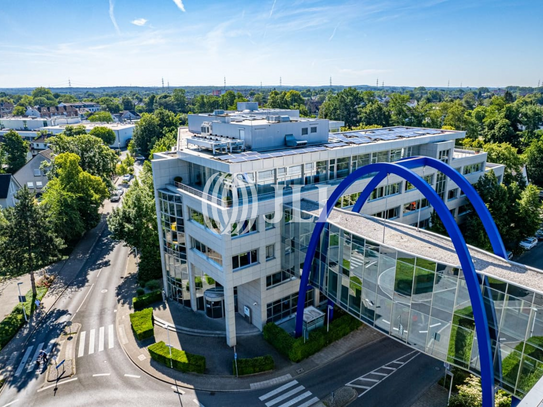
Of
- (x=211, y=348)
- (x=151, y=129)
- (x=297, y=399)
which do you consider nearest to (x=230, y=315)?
(x=211, y=348)

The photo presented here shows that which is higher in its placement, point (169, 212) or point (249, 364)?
point (169, 212)

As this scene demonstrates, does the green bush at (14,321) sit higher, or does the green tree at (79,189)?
the green tree at (79,189)

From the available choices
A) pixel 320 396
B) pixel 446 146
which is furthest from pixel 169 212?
pixel 446 146

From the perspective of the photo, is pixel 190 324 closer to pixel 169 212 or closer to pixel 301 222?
pixel 169 212

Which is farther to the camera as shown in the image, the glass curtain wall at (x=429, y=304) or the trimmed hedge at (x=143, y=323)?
the trimmed hedge at (x=143, y=323)

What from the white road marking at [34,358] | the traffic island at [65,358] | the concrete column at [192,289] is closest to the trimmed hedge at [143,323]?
the concrete column at [192,289]

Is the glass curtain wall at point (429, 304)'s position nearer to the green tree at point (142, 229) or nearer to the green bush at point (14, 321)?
the green tree at point (142, 229)
